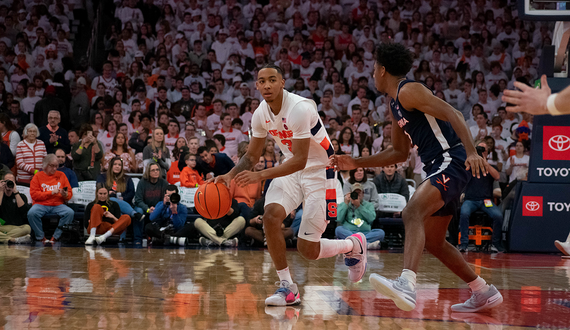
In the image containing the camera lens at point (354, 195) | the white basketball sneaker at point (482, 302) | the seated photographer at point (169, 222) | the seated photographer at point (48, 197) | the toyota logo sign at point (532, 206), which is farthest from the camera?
the seated photographer at point (48, 197)

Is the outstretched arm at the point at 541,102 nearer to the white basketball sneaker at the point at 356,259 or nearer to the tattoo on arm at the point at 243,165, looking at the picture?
the tattoo on arm at the point at 243,165

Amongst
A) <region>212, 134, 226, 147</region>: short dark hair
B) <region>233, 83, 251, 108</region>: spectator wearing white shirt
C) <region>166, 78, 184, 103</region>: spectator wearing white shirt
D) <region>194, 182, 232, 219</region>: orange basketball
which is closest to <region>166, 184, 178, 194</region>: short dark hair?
<region>212, 134, 226, 147</region>: short dark hair

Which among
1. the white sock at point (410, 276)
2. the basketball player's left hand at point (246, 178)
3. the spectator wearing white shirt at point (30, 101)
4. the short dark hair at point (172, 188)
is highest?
the spectator wearing white shirt at point (30, 101)

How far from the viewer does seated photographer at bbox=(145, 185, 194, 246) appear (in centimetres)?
1041

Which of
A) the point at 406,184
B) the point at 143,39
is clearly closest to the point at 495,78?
the point at 406,184

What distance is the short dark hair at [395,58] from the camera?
14.5ft

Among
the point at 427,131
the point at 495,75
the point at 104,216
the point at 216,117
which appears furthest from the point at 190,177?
the point at 495,75

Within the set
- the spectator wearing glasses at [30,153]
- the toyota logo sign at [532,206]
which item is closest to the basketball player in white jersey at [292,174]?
the toyota logo sign at [532,206]

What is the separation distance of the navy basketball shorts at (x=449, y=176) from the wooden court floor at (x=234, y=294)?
84 cm

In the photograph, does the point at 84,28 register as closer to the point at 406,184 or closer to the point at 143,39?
the point at 143,39

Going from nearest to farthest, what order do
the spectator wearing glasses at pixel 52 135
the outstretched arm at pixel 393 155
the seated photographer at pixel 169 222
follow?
1. the outstretched arm at pixel 393 155
2. the seated photographer at pixel 169 222
3. the spectator wearing glasses at pixel 52 135

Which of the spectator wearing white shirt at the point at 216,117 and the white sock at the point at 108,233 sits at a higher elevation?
the spectator wearing white shirt at the point at 216,117

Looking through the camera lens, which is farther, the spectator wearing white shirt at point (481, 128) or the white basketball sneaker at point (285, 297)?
the spectator wearing white shirt at point (481, 128)

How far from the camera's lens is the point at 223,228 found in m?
10.4
